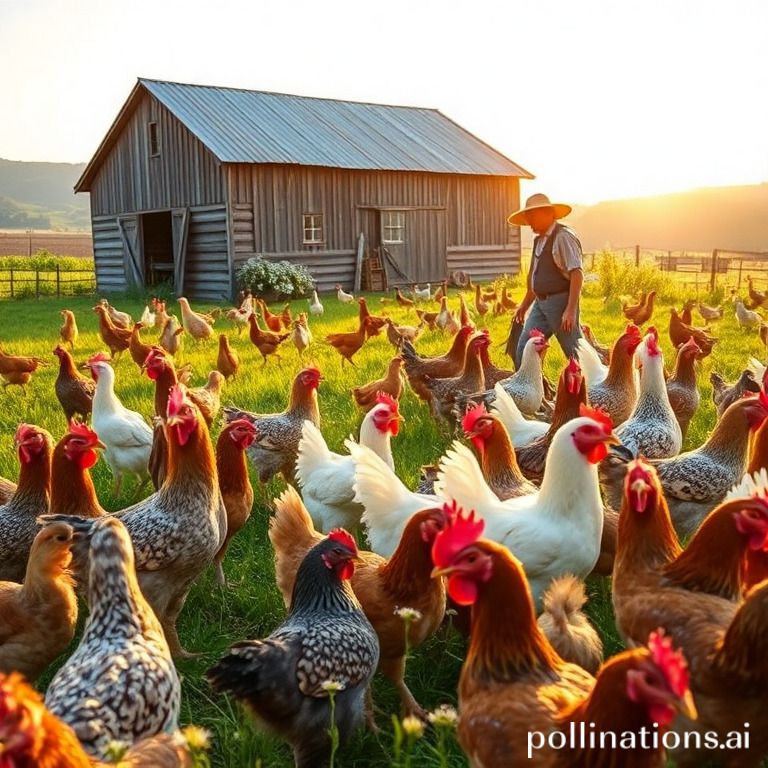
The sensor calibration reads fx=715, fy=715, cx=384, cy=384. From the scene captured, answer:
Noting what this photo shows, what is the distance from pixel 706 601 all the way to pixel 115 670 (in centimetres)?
222

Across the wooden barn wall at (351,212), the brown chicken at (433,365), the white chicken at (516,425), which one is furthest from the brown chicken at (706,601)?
the wooden barn wall at (351,212)

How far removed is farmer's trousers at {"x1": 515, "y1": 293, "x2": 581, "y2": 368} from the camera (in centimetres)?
756

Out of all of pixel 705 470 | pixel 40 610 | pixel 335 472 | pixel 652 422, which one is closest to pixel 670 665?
pixel 40 610

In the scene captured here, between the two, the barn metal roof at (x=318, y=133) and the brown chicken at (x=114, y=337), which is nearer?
the brown chicken at (x=114, y=337)

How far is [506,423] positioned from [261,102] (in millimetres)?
23412

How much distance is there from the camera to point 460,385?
7.72 meters

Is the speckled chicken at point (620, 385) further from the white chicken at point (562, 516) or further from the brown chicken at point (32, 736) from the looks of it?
the brown chicken at point (32, 736)

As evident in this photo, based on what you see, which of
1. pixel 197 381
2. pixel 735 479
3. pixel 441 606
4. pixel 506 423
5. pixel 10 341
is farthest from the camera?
pixel 10 341

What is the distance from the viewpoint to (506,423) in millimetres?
6082

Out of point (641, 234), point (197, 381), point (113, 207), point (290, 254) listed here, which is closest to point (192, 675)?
point (197, 381)

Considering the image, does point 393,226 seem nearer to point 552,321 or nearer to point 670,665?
point 552,321

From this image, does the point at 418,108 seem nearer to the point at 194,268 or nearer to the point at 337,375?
the point at 194,268

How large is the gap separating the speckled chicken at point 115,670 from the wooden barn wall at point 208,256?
2017 cm

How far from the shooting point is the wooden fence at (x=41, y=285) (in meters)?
25.8
